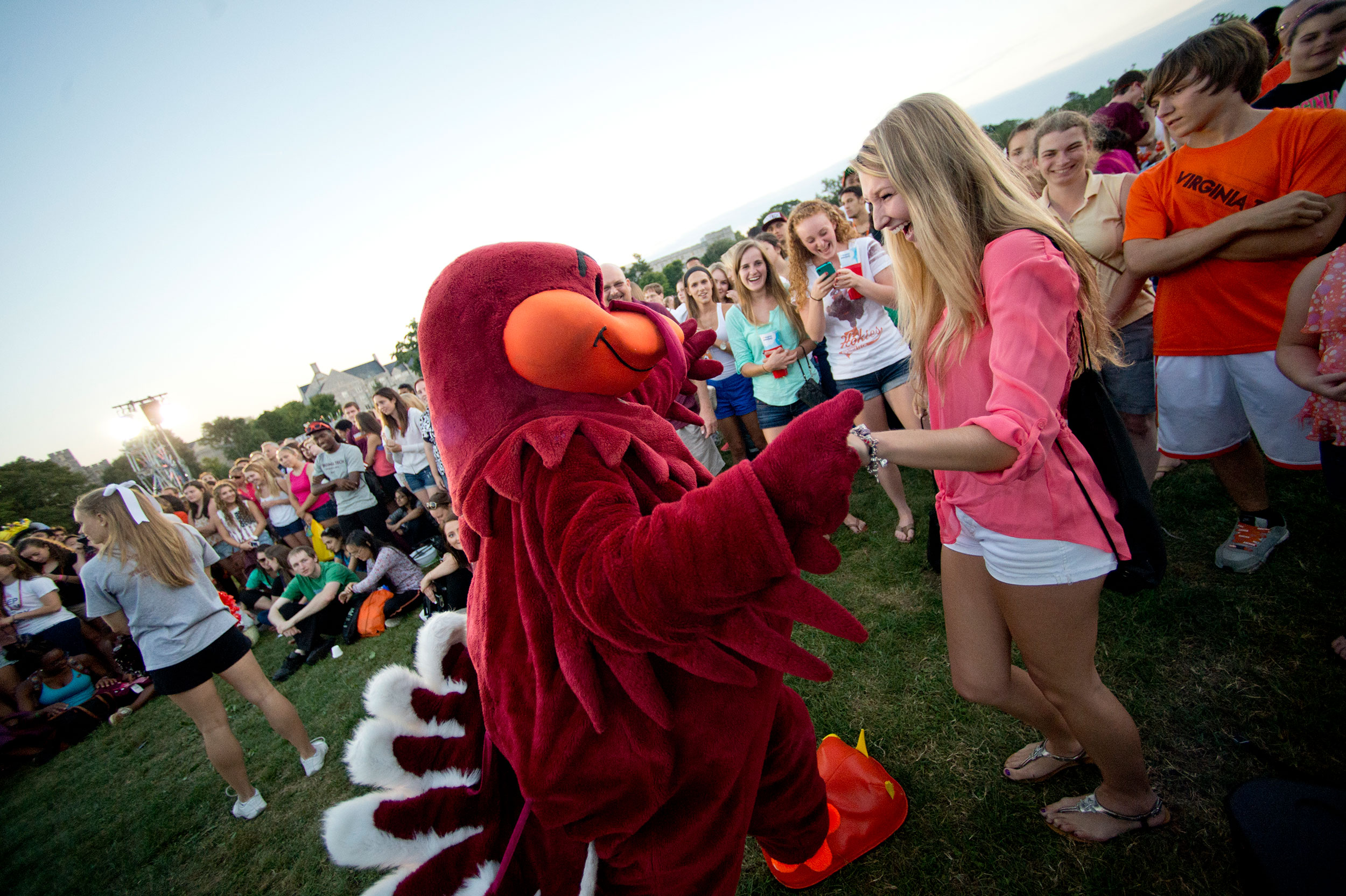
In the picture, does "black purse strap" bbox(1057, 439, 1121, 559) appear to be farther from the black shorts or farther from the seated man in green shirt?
the seated man in green shirt

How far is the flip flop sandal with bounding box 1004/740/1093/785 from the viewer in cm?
203

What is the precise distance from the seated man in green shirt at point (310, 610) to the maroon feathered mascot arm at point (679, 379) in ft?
19.6

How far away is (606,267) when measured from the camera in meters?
3.61

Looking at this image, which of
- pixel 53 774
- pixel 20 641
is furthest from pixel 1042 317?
pixel 20 641

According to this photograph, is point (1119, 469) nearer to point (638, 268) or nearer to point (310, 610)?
point (310, 610)

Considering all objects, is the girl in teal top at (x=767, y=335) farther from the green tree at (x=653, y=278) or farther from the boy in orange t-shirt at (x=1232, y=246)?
the green tree at (x=653, y=278)

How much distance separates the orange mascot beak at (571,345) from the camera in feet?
3.58

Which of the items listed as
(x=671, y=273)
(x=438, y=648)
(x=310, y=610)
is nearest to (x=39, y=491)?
(x=310, y=610)

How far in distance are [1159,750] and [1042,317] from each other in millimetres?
1893

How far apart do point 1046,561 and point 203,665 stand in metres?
4.24

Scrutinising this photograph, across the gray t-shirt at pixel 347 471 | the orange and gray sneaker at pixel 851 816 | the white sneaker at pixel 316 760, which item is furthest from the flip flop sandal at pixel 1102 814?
the gray t-shirt at pixel 347 471

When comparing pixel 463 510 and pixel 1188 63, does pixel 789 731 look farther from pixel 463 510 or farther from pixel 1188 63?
pixel 1188 63

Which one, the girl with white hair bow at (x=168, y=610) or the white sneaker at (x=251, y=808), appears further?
the white sneaker at (x=251, y=808)

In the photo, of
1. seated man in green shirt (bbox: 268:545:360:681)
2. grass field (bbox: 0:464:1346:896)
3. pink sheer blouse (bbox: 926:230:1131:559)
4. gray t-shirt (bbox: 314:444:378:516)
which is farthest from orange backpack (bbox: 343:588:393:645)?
pink sheer blouse (bbox: 926:230:1131:559)
